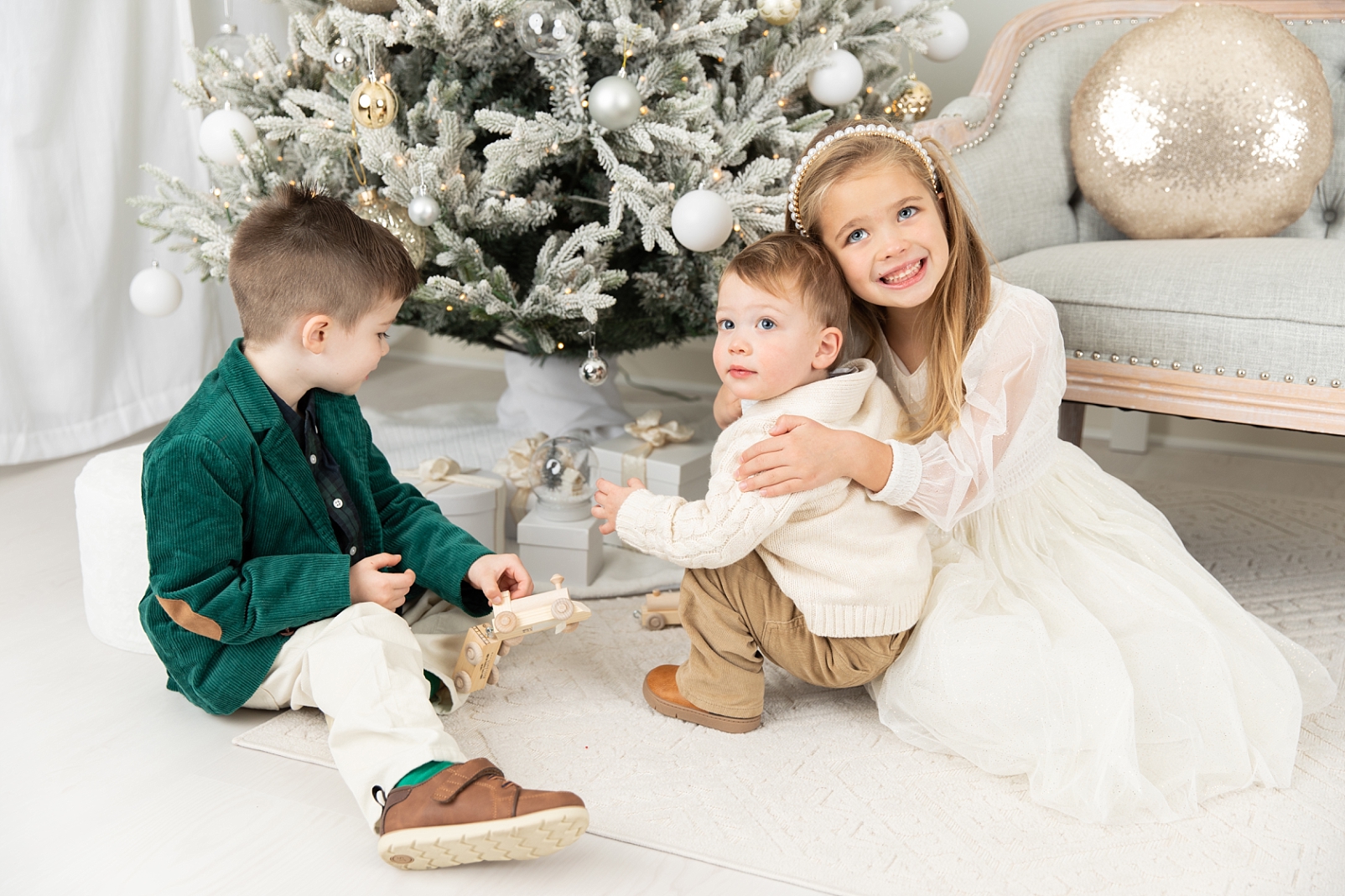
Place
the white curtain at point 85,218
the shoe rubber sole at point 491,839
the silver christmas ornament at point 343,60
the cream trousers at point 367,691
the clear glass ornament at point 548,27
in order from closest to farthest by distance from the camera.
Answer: the shoe rubber sole at point 491,839
the cream trousers at point 367,691
the clear glass ornament at point 548,27
the silver christmas ornament at point 343,60
the white curtain at point 85,218

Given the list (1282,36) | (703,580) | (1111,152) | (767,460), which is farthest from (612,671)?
(1282,36)

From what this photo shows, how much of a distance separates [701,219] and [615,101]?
21 cm

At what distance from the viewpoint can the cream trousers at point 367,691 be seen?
3.72 feet

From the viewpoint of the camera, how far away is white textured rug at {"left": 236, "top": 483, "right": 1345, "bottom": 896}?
3.55ft

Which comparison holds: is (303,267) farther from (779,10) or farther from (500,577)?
(779,10)

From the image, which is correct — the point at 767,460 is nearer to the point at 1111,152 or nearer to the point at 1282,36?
the point at 1111,152

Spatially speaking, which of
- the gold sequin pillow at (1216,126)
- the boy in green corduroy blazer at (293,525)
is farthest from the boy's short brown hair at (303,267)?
the gold sequin pillow at (1216,126)

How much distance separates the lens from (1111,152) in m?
1.89

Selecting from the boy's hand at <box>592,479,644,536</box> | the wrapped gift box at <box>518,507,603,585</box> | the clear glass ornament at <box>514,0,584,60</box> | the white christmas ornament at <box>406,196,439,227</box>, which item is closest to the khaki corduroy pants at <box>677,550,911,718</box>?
the boy's hand at <box>592,479,644,536</box>

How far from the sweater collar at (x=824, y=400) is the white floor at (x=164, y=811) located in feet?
1.65

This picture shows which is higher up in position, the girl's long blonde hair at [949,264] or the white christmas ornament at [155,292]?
the girl's long blonde hair at [949,264]

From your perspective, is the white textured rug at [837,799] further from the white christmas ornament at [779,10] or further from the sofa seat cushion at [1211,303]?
the white christmas ornament at [779,10]

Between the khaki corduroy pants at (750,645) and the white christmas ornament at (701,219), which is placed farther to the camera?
the white christmas ornament at (701,219)

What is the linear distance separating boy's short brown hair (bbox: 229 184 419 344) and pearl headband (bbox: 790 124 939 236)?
0.52m
